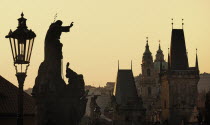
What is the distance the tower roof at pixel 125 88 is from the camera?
333 feet

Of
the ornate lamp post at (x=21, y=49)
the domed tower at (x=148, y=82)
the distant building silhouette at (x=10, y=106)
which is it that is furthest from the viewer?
the domed tower at (x=148, y=82)

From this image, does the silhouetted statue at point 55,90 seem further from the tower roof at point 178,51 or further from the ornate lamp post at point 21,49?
→ the tower roof at point 178,51

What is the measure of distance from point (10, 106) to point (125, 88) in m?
75.6

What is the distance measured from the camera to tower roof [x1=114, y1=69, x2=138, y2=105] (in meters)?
101

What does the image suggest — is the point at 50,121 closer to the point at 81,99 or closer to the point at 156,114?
the point at 81,99

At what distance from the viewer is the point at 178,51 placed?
113 metres

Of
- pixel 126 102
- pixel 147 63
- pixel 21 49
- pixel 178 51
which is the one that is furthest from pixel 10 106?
pixel 147 63

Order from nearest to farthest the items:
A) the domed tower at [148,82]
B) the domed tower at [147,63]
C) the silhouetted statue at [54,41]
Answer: the silhouetted statue at [54,41]
the domed tower at [147,63]
the domed tower at [148,82]

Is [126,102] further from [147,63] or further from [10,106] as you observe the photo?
[10,106]

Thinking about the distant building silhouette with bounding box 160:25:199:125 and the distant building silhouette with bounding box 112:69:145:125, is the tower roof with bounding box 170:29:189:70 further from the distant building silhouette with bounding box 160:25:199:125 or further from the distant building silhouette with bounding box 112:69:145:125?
the distant building silhouette with bounding box 112:69:145:125

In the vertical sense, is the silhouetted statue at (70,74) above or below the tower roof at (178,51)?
below

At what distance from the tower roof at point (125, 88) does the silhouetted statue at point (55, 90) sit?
8616 centimetres

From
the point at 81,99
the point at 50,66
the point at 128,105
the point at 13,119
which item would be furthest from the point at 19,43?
the point at 128,105

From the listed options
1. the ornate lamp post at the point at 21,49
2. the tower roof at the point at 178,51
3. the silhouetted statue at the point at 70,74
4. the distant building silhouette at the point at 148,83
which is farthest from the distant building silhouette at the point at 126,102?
the ornate lamp post at the point at 21,49
